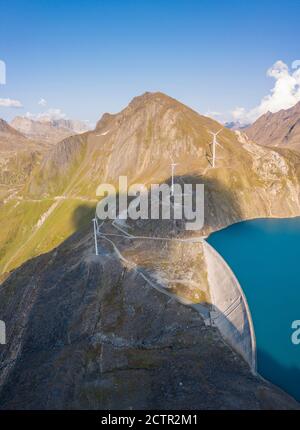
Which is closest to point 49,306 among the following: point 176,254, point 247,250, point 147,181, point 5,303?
point 5,303

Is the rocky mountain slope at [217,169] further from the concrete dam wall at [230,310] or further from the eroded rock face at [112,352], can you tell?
the eroded rock face at [112,352]

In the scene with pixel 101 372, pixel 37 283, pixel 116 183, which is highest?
pixel 116 183

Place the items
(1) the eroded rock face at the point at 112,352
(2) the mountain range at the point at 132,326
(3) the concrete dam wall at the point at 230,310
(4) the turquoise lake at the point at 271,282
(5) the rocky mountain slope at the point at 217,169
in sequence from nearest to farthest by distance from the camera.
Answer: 1. (1) the eroded rock face at the point at 112,352
2. (2) the mountain range at the point at 132,326
3. (4) the turquoise lake at the point at 271,282
4. (3) the concrete dam wall at the point at 230,310
5. (5) the rocky mountain slope at the point at 217,169

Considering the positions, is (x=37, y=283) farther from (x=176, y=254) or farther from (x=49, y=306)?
(x=176, y=254)

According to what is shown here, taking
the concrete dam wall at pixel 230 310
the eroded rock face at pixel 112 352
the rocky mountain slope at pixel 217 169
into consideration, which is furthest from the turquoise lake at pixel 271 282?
the rocky mountain slope at pixel 217 169

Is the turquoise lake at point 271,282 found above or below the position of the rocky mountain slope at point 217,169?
below

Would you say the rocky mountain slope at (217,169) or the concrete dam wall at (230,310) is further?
the rocky mountain slope at (217,169)

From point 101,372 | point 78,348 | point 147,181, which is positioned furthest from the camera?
point 147,181
